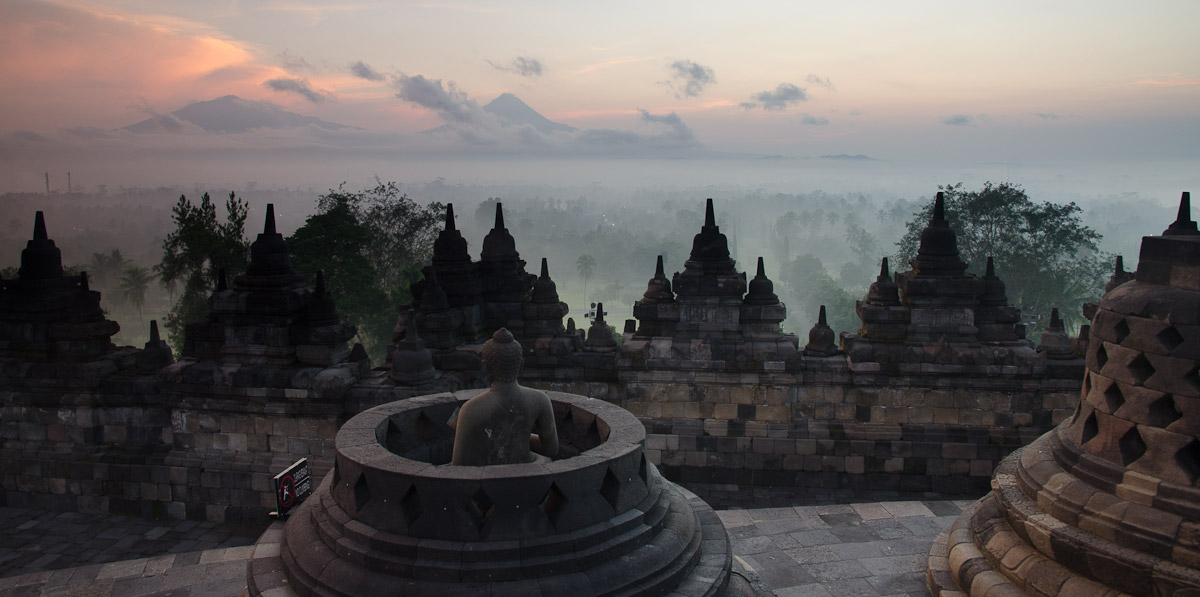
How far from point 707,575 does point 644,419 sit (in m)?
5.80

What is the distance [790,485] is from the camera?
1096cm

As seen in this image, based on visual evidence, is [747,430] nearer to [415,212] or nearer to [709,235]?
[709,235]

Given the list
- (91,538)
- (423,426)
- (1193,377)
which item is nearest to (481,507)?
(423,426)

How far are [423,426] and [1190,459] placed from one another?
6107mm

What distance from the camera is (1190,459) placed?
5.71 metres

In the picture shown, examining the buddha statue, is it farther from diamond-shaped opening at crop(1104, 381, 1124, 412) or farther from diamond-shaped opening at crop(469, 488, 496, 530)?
diamond-shaped opening at crop(1104, 381, 1124, 412)

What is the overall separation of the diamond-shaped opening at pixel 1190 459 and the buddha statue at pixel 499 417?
15.9ft

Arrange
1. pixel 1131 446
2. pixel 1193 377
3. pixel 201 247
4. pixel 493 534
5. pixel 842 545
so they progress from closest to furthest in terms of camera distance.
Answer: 1. pixel 493 534
2. pixel 1193 377
3. pixel 1131 446
4. pixel 842 545
5. pixel 201 247

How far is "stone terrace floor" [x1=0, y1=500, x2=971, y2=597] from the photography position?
747 cm

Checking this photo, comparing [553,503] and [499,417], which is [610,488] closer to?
[553,503]

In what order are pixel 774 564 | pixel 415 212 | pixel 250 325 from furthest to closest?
pixel 415 212 < pixel 250 325 < pixel 774 564

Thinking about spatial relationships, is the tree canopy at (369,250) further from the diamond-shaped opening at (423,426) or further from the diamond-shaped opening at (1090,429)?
the diamond-shaped opening at (1090,429)

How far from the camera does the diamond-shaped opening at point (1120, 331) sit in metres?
6.14

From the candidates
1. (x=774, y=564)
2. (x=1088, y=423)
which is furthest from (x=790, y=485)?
(x=1088, y=423)
